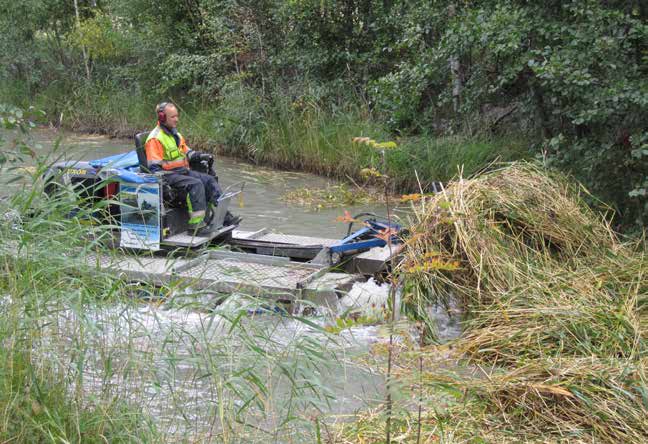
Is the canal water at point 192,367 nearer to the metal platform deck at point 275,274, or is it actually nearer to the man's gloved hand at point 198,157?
the metal platform deck at point 275,274

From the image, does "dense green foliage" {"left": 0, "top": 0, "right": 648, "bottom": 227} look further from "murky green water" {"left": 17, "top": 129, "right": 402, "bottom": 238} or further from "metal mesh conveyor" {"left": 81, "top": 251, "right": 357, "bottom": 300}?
"metal mesh conveyor" {"left": 81, "top": 251, "right": 357, "bottom": 300}

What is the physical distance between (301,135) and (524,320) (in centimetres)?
1001

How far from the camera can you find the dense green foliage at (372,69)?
8.87 meters

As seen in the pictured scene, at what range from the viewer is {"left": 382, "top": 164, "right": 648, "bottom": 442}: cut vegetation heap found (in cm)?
505

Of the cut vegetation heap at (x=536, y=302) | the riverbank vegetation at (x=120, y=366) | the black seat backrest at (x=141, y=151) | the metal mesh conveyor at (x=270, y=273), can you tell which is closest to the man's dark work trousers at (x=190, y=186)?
the black seat backrest at (x=141, y=151)

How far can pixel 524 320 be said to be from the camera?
629 cm

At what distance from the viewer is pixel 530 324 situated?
620 cm

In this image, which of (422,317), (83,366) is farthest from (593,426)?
(83,366)

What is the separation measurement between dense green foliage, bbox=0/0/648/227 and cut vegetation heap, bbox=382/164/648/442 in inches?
45.6

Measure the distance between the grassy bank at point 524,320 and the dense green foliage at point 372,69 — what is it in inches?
51.2

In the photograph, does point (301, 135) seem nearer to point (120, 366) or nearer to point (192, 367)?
point (192, 367)

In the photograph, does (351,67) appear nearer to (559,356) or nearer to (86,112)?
(86,112)

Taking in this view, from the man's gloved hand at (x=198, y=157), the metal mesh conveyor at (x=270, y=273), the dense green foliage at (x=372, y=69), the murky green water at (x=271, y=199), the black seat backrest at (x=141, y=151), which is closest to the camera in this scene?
the metal mesh conveyor at (x=270, y=273)

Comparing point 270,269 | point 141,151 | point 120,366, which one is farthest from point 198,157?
point 120,366
